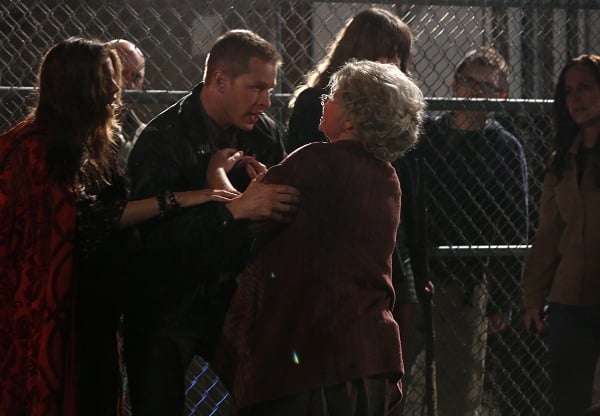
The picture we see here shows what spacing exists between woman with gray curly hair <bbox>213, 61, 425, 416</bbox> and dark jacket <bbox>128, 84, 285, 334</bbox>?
0.31 metres

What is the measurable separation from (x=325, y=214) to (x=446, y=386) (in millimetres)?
2263

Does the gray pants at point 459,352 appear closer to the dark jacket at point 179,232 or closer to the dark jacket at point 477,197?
the dark jacket at point 477,197

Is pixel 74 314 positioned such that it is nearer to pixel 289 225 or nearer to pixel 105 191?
pixel 105 191

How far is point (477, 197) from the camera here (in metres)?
5.14

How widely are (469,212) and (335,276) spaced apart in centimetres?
222

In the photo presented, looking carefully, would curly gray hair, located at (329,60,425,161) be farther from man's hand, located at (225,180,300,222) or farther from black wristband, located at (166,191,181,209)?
black wristband, located at (166,191,181,209)

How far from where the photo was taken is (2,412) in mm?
3262

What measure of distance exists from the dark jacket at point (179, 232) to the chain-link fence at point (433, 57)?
922 millimetres

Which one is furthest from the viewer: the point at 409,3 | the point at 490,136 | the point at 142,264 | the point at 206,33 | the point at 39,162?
the point at 206,33

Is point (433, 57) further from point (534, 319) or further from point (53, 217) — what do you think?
point (53, 217)

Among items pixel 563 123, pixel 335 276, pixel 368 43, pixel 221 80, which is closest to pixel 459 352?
pixel 563 123

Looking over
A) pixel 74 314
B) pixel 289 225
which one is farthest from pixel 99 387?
pixel 289 225

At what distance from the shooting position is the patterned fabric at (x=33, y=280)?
3227 millimetres

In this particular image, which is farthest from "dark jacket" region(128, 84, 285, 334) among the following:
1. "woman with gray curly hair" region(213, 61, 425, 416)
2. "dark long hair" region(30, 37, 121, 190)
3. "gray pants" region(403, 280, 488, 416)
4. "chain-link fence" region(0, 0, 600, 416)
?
"gray pants" region(403, 280, 488, 416)
